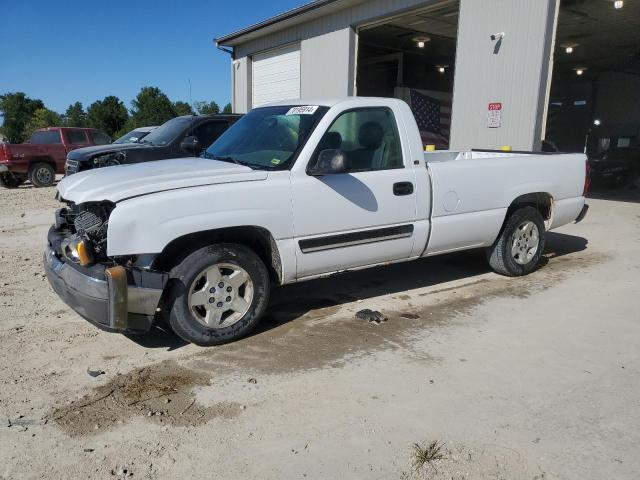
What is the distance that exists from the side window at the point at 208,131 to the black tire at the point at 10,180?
958cm

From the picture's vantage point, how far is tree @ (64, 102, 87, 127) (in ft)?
186

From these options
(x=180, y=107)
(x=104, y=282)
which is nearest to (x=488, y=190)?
(x=104, y=282)

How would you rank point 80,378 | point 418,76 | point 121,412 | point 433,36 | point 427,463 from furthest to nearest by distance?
point 418,76 → point 433,36 → point 80,378 → point 121,412 → point 427,463

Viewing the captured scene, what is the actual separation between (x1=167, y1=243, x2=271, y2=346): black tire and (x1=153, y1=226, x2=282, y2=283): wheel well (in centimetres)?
8

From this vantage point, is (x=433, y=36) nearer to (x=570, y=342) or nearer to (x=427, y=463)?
(x=570, y=342)

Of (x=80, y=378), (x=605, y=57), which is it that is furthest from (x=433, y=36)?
(x=80, y=378)

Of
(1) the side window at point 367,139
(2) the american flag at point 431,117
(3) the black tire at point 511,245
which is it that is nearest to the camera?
(1) the side window at point 367,139

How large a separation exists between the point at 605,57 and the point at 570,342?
2262 cm

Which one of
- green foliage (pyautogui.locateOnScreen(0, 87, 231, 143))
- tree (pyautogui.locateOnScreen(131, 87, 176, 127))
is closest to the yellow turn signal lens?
green foliage (pyautogui.locateOnScreen(0, 87, 231, 143))

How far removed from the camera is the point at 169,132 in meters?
8.88

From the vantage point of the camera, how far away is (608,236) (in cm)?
838

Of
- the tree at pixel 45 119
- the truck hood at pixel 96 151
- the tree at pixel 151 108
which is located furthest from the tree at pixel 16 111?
the truck hood at pixel 96 151

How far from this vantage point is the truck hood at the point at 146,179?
11.9ft

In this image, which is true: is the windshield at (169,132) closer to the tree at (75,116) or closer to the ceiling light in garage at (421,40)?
the ceiling light in garage at (421,40)
